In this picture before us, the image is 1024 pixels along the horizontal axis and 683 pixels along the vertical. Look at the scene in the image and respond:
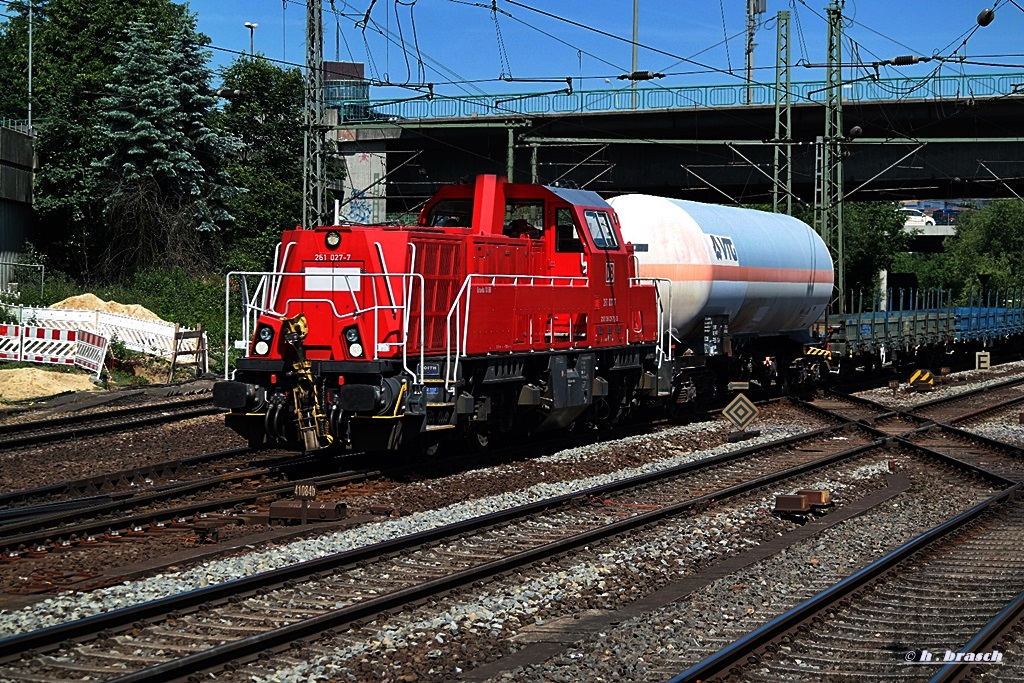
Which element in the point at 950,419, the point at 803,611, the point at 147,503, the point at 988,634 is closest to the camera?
the point at 988,634

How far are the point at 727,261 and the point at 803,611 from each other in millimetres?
13655

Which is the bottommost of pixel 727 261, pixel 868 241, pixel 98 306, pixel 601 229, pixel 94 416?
pixel 94 416

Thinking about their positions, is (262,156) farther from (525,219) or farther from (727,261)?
(525,219)

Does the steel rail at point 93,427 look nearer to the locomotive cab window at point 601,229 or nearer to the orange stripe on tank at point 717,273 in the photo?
the locomotive cab window at point 601,229

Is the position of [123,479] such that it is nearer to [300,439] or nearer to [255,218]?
[300,439]

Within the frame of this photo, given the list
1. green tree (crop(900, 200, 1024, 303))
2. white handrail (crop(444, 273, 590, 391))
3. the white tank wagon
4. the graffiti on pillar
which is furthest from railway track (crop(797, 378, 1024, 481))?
green tree (crop(900, 200, 1024, 303))

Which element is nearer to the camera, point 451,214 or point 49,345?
point 451,214

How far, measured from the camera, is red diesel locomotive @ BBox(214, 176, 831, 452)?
13.6 m

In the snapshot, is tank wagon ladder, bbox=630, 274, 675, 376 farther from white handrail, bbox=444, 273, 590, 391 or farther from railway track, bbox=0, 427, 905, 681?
railway track, bbox=0, 427, 905, 681

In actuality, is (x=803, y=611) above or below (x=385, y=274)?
below

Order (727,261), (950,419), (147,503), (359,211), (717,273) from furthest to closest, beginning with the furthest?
(359,211) → (950,419) → (727,261) → (717,273) → (147,503)

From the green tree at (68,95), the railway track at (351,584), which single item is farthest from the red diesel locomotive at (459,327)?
the green tree at (68,95)

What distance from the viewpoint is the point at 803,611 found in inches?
337

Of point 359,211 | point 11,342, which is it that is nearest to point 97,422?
point 11,342
